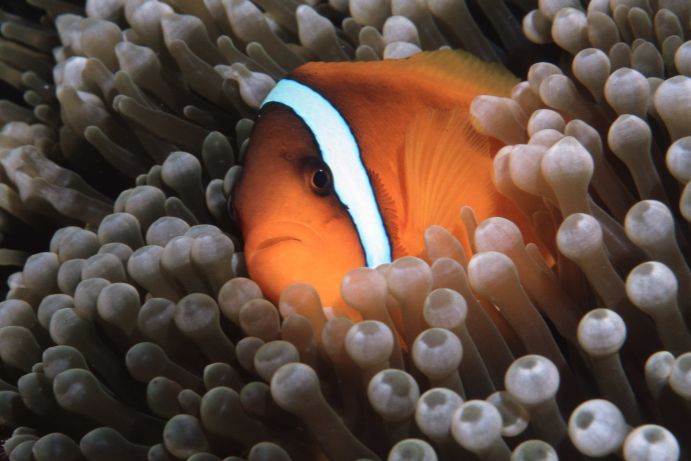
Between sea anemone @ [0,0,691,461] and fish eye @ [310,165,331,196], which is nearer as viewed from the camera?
sea anemone @ [0,0,691,461]

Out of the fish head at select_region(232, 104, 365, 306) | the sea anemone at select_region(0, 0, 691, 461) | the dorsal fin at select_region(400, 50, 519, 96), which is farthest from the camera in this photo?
the dorsal fin at select_region(400, 50, 519, 96)

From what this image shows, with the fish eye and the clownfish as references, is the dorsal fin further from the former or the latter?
the fish eye

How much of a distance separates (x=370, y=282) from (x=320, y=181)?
180mm

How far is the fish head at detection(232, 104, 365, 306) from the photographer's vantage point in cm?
101

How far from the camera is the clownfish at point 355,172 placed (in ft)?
3.35

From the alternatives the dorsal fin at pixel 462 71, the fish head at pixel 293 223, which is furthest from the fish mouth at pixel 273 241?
the dorsal fin at pixel 462 71

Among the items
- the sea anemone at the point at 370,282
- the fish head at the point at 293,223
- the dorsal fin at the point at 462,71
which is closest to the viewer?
the sea anemone at the point at 370,282

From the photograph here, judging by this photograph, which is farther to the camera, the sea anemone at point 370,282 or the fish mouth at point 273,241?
the fish mouth at point 273,241

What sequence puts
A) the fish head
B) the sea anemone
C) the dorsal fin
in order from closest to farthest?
the sea anemone
the fish head
the dorsal fin

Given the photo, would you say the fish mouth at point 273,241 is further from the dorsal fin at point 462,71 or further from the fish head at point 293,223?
the dorsal fin at point 462,71

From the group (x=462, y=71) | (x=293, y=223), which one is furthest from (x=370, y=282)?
(x=462, y=71)

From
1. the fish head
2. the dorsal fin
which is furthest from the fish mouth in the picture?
the dorsal fin

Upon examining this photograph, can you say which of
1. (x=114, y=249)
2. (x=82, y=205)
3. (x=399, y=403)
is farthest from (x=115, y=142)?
(x=399, y=403)

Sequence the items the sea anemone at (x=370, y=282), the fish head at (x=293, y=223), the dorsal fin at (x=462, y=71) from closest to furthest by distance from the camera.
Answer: the sea anemone at (x=370, y=282) → the fish head at (x=293, y=223) → the dorsal fin at (x=462, y=71)
